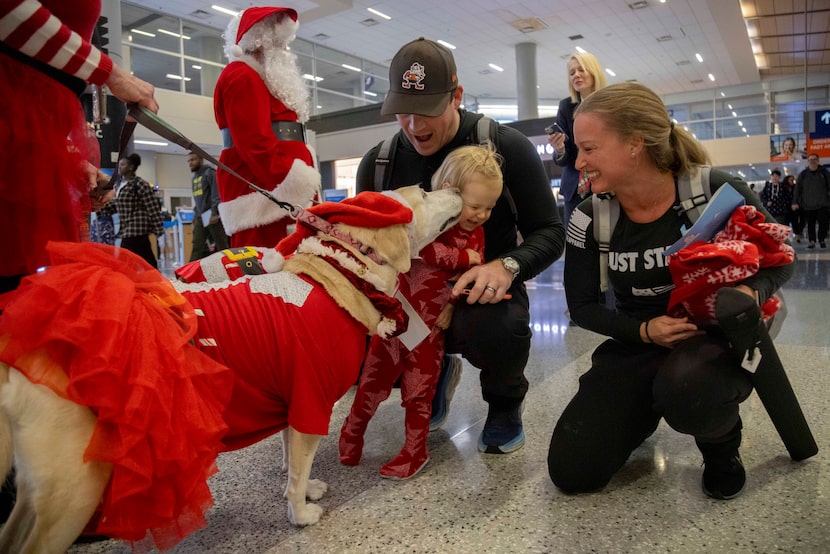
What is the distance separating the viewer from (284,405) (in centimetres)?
139

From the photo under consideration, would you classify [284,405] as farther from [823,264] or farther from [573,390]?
[823,264]

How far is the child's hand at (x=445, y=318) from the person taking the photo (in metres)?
1.83

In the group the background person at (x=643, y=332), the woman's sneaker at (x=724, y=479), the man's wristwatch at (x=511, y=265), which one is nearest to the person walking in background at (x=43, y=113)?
the man's wristwatch at (x=511, y=265)

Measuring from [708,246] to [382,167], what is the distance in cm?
110

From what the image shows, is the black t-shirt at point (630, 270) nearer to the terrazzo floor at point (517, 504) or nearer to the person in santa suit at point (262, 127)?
the terrazzo floor at point (517, 504)

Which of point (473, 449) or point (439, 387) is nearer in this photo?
point (473, 449)

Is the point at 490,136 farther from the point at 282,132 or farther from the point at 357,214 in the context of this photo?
the point at 282,132

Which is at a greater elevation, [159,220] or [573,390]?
[159,220]

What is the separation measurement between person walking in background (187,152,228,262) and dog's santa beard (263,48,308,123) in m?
2.73

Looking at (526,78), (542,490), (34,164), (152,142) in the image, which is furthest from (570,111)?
(152,142)

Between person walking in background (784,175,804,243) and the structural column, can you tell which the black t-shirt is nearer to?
person walking in background (784,175,804,243)

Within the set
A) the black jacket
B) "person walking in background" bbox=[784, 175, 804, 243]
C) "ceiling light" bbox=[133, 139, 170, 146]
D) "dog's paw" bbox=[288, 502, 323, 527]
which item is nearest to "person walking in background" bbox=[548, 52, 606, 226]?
the black jacket

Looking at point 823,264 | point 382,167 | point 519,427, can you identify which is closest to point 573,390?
point 519,427

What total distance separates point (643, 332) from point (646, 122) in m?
0.57
